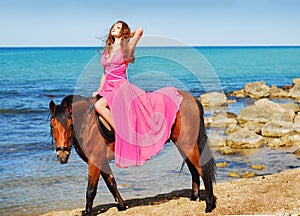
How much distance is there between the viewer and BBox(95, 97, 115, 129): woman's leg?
665 cm

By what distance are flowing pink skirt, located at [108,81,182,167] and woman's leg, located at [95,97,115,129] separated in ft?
0.25

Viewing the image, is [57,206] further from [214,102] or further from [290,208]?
[214,102]

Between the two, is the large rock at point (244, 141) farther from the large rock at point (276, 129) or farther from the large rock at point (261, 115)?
the large rock at point (261, 115)

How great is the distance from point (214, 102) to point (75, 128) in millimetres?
21750

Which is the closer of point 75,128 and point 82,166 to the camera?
point 75,128

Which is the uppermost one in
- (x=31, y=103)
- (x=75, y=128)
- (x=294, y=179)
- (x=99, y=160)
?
(x=75, y=128)

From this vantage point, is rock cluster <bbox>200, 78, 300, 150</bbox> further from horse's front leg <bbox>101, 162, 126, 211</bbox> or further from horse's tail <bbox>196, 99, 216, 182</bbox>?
horse's tail <bbox>196, 99, 216, 182</bbox>

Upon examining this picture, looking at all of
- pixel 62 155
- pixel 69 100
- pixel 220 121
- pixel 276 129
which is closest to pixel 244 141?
pixel 276 129

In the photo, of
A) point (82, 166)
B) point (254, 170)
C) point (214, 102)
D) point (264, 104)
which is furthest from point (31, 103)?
point (254, 170)

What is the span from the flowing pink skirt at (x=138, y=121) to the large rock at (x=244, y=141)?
28.6ft

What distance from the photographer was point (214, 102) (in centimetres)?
2773

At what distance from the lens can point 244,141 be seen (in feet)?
50.0

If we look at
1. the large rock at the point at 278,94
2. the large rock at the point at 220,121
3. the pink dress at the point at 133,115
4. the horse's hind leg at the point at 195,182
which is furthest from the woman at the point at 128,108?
the large rock at the point at 278,94

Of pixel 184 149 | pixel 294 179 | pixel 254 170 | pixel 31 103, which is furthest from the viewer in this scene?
pixel 31 103
